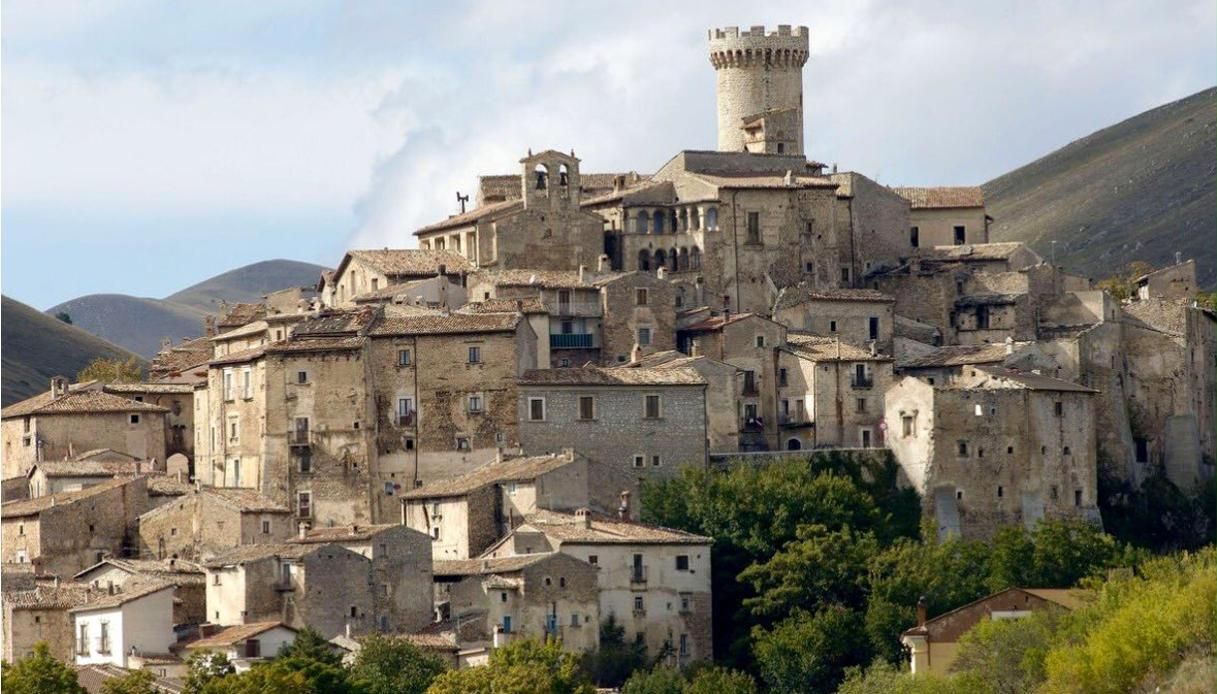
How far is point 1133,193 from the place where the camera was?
17425 cm

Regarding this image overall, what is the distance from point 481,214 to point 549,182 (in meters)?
2.46

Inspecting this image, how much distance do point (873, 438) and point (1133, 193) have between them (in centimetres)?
8724

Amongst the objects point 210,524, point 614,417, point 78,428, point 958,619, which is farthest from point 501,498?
point 78,428

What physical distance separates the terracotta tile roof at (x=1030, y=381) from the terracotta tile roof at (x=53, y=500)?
22.9 m

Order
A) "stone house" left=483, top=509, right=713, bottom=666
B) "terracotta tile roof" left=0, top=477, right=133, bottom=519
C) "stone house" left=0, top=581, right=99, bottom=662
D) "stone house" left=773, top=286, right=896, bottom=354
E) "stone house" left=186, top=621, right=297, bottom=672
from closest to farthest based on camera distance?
"stone house" left=186, top=621, right=297, bottom=672 < "stone house" left=0, top=581, right=99, bottom=662 < "stone house" left=483, top=509, right=713, bottom=666 < "terracotta tile roof" left=0, top=477, right=133, bottom=519 < "stone house" left=773, top=286, right=896, bottom=354

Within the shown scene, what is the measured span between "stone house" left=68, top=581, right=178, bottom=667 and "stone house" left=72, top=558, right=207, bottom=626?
112 centimetres

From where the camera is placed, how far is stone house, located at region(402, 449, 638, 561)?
82.2 metres

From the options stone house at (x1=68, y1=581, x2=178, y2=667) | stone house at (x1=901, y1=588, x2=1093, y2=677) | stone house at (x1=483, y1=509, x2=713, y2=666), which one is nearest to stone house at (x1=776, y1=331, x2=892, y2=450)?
stone house at (x1=483, y1=509, x2=713, y2=666)

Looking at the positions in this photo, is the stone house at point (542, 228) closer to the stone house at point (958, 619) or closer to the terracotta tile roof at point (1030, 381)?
the terracotta tile roof at point (1030, 381)

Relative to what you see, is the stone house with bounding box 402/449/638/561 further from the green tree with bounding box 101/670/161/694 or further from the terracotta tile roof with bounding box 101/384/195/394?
the terracotta tile roof with bounding box 101/384/195/394

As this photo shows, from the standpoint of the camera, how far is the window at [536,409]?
85.8 meters

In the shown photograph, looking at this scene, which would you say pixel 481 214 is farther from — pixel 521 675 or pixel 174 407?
pixel 521 675

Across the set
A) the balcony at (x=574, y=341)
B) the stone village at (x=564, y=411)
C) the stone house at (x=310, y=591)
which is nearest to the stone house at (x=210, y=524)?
the stone village at (x=564, y=411)

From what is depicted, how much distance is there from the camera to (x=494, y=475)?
83.4 metres
